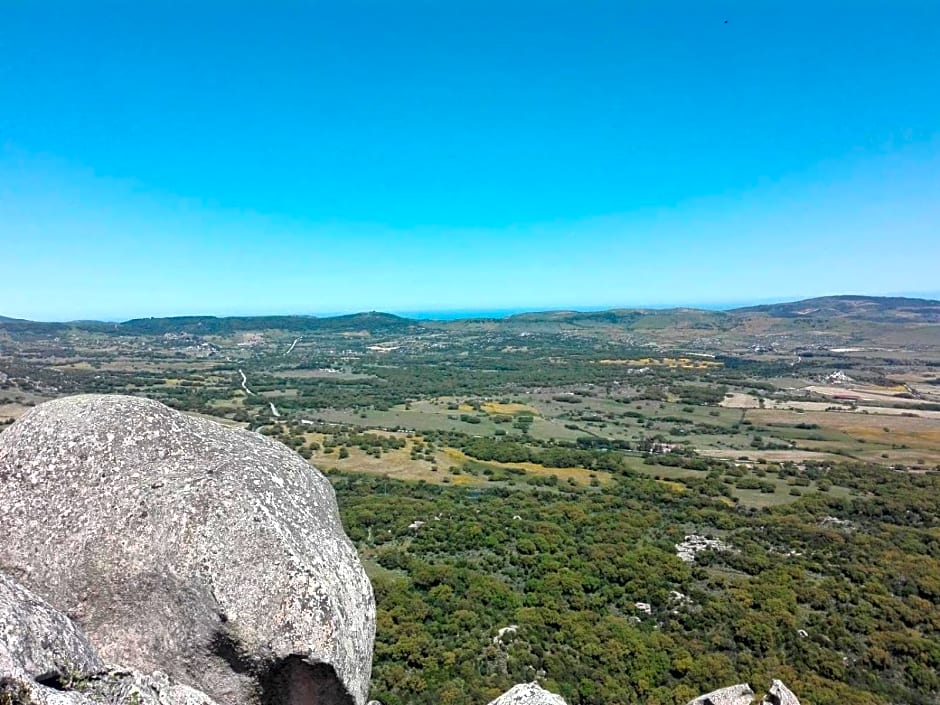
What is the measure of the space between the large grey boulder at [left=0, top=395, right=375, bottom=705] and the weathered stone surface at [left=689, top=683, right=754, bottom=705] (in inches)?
546

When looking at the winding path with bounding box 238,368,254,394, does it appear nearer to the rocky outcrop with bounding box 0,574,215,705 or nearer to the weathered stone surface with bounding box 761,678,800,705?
the weathered stone surface with bounding box 761,678,800,705

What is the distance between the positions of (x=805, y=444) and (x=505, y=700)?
99966 millimetres

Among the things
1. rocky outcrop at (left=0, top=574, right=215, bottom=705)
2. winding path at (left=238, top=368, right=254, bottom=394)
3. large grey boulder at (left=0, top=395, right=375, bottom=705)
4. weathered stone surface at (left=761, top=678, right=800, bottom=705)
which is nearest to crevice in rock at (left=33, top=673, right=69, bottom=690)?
rocky outcrop at (left=0, top=574, right=215, bottom=705)

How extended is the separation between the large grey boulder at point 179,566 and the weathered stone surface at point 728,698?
1388 centimetres

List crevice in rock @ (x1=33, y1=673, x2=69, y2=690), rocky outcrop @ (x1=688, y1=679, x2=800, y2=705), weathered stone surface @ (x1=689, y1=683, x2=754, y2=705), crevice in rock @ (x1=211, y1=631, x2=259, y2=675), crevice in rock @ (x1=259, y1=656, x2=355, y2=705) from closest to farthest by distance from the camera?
crevice in rock @ (x1=33, y1=673, x2=69, y2=690) < crevice in rock @ (x1=211, y1=631, x2=259, y2=675) < crevice in rock @ (x1=259, y1=656, x2=355, y2=705) < rocky outcrop @ (x1=688, y1=679, x2=800, y2=705) < weathered stone surface @ (x1=689, y1=683, x2=754, y2=705)

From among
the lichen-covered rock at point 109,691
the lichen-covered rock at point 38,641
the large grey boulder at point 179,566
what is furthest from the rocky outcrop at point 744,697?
the lichen-covered rock at point 38,641

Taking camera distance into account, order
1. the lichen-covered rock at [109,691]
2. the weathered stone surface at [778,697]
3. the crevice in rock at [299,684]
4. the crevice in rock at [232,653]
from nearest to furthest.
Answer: the lichen-covered rock at [109,691] → the crevice in rock at [232,653] → the crevice in rock at [299,684] → the weathered stone surface at [778,697]

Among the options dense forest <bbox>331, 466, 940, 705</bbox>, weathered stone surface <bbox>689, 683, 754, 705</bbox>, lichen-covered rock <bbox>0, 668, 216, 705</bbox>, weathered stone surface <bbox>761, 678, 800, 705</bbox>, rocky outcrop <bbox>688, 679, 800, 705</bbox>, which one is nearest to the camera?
lichen-covered rock <bbox>0, 668, 216, 705</bbox>

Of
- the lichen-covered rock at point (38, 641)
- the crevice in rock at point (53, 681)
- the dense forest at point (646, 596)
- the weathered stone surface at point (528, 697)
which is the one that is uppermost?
the lichen-covered rock at point (38, 641)

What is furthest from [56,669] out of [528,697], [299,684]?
[528,697]

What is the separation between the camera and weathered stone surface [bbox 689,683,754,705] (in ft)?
60.6

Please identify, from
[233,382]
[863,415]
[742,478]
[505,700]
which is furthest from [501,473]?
[233,382]

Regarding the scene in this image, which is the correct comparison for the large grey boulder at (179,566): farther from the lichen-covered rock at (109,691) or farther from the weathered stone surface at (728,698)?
the weathered stone surface at (728,698)

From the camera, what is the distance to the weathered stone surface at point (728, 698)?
728 inches
